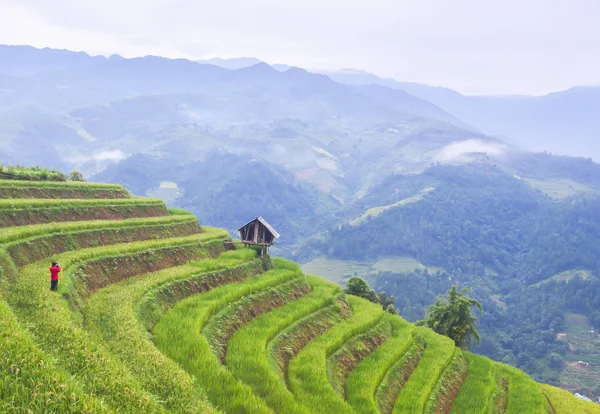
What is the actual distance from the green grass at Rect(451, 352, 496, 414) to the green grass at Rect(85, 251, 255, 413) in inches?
691

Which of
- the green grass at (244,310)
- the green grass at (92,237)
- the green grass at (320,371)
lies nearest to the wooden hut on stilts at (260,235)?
the green grass at (244,310)

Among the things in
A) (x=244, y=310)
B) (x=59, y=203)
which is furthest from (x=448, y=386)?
(x=59, y=203)

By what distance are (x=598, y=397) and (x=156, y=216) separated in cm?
14843

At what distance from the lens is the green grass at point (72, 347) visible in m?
12.2

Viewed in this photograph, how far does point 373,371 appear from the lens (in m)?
25.8

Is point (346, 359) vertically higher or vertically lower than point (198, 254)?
lower

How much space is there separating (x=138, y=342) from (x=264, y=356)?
585cm

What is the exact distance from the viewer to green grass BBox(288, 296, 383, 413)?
1947 centimetres

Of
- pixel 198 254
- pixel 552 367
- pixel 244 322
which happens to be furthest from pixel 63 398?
pixel 552 367

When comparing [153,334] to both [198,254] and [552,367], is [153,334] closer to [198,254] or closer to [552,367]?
[198,254]

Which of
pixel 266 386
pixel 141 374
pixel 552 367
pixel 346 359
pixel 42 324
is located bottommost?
pixel 552 367

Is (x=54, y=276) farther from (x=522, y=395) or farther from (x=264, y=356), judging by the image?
(x=522, y=395)

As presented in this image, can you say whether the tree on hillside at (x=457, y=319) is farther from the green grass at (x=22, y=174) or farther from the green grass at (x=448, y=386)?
the green grass at (x=22, y=174)

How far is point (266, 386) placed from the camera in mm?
18875
